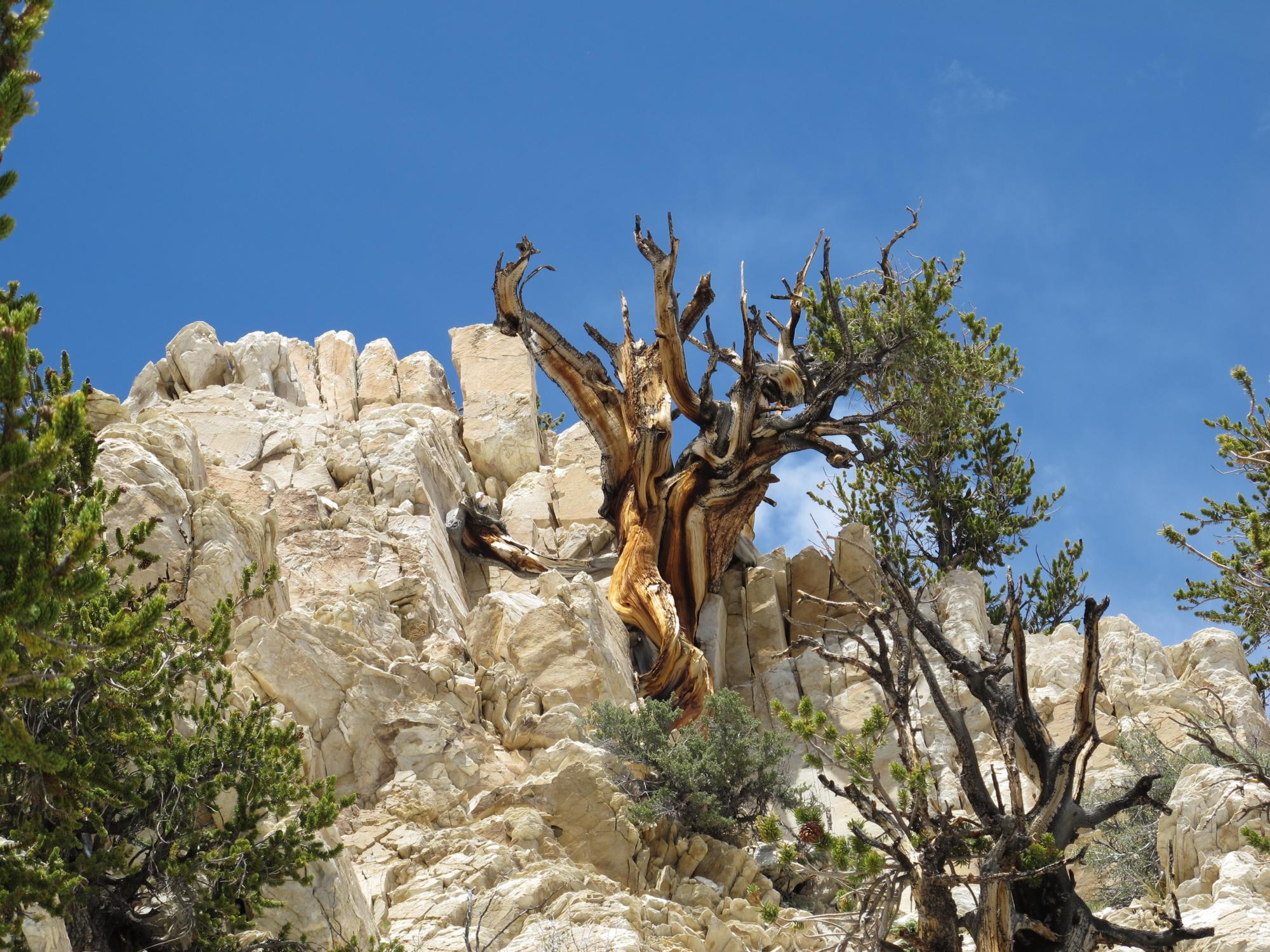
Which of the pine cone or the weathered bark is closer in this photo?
the weathered bark

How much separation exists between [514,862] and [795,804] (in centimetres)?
410

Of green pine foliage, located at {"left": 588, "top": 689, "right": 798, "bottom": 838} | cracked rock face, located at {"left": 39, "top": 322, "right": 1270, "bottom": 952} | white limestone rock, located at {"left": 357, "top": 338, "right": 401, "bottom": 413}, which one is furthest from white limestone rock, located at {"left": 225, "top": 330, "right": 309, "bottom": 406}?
green pine foliage, located at {"left": 588, "top": 689, "right": 798, "bottom": 838}

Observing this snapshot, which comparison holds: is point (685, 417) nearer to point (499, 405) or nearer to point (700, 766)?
point (499, 405)

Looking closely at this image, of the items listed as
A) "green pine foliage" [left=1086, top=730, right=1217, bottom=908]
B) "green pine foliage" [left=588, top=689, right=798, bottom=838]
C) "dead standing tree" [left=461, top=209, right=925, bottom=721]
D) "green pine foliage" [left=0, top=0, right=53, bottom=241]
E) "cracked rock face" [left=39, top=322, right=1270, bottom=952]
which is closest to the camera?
"green pine foliage" [left=0, top=0, right=53, bottom=241]

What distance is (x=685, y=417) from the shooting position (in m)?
20.8

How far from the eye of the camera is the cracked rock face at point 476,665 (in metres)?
9.61

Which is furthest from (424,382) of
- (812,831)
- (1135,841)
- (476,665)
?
(812,831)

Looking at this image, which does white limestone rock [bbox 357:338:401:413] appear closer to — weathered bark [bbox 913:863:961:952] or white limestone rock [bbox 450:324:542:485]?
white limestone rock [bbox 450:324:542:485]

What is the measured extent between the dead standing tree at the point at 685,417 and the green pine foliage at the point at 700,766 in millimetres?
5435

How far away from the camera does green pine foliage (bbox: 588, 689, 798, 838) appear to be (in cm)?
1230

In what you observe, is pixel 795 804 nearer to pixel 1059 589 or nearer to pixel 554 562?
pixel 554 562

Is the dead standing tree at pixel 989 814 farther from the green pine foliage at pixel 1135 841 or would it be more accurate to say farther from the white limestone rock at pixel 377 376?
the white limestone rock at pixel 377 376

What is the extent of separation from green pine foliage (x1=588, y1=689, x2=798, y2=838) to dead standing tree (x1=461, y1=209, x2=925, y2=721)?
544cm

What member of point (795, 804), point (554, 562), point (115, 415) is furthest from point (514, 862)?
point (554, 562)
